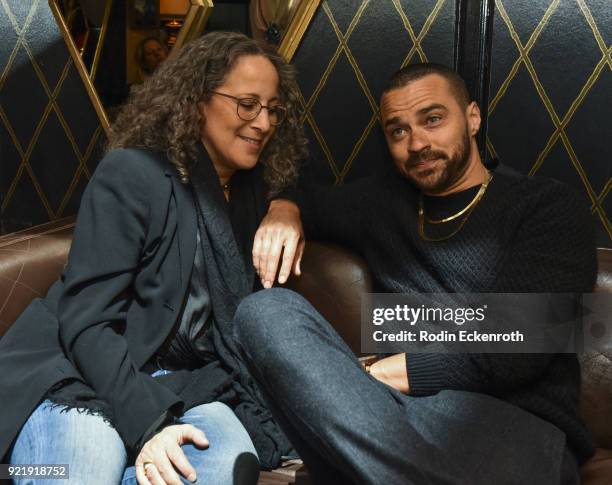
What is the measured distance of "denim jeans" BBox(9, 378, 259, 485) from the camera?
1704 mm

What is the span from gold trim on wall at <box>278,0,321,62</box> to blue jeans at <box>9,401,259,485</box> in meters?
1.39

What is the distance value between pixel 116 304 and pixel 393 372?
682mm

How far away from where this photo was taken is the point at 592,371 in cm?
209

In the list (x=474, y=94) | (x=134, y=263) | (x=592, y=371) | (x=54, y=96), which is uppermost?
(x=474, y=94)

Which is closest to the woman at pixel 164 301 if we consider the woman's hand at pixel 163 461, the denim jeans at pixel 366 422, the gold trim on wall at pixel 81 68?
the woman's hand at pixel 163 461

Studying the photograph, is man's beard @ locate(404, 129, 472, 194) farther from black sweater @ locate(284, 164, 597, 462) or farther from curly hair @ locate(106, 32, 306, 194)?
curly hair @ locate(106, 32, 306, 194)

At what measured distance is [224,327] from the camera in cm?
204

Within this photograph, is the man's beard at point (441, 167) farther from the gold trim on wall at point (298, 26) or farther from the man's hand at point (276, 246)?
the gold trim on wall at point (298, 26)

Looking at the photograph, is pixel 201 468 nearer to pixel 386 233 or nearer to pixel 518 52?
pixel 386 233

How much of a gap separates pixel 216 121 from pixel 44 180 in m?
1.33

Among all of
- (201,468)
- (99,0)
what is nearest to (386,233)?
(201,468)

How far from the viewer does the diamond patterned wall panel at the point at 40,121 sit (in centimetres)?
306

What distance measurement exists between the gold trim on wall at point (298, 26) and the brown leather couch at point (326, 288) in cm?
76

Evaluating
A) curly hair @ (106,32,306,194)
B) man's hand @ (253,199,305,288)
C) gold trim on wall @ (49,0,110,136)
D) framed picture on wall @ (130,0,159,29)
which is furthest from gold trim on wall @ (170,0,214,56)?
man's hand @ (253,199,305,288)
